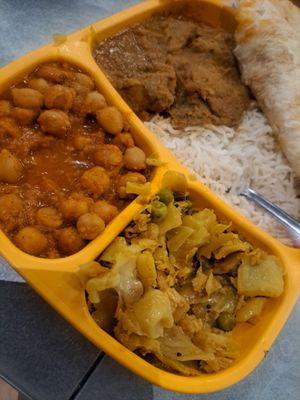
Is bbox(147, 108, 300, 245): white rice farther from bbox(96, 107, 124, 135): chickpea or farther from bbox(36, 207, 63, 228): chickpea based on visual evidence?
bbox(36, 207, 63, 228): chickpea

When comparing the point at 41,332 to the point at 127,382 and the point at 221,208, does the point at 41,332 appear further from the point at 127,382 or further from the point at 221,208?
the point at 221,208

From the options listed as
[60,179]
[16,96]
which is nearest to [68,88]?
[16,96]

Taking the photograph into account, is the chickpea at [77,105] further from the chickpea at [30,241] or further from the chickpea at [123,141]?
the chickpea at [30,241]

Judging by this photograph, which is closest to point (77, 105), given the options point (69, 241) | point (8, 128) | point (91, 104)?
point (91, 104)

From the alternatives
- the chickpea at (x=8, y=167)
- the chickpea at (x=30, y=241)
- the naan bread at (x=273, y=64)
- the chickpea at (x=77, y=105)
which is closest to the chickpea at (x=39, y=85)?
the chickpea at (x=77, y=105)

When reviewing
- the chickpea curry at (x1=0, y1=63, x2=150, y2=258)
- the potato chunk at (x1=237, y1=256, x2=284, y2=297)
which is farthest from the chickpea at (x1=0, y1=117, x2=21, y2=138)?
the potato chunk at (x1=237, y1=256, x2=284, y2=297)

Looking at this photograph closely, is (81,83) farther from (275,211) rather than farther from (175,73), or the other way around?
(275,211)
